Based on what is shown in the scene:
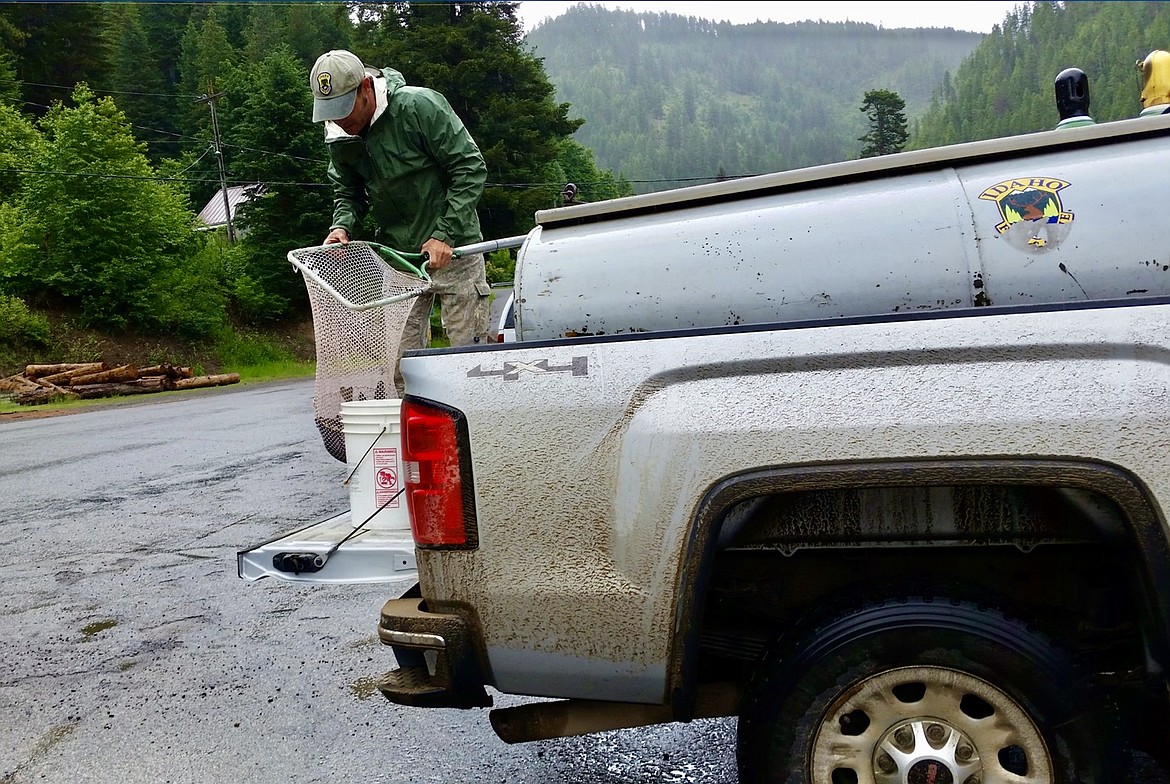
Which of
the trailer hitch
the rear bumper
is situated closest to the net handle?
the trailer hitch

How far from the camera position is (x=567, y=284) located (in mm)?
2506

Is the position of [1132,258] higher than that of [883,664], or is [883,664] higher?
[1132,258]

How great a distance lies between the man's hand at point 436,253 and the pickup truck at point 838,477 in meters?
1.63

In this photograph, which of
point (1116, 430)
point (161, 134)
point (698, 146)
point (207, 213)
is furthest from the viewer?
point (698, 146)

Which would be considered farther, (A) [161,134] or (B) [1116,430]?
(A) [161,134]

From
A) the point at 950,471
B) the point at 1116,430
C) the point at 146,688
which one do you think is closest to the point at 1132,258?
the point at 1116,430

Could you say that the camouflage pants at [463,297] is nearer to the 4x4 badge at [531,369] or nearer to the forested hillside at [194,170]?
the 4x4 badge at [531,369]

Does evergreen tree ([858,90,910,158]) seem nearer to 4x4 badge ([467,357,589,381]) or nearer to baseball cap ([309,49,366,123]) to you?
baseball cap ([309,49,366,123])

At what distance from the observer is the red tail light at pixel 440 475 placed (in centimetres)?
229

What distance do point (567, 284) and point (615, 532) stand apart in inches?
27.3

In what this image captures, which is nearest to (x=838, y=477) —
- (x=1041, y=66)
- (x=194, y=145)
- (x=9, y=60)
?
(x=9, y=60)

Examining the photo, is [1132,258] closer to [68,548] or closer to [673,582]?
[673,582]

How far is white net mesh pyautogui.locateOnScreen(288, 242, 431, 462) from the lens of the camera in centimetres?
377

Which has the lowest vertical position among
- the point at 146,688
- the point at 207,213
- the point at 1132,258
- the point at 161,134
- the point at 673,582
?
the point at 146,688
